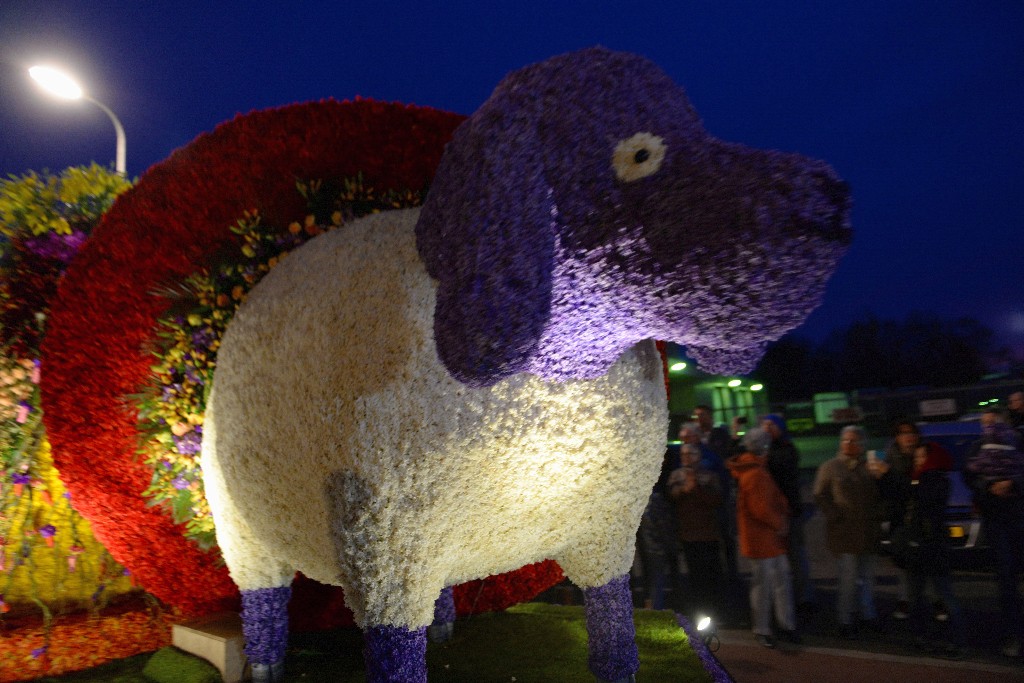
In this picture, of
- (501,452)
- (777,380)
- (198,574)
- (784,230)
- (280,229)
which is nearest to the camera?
(784,230)

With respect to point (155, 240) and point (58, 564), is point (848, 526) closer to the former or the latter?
point (155, 240)

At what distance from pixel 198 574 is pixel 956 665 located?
4267mm

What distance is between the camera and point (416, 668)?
1.95 m

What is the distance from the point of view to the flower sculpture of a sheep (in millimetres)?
1639

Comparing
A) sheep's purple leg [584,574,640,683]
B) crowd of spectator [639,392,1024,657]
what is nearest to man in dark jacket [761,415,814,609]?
crowd of spectator [639,392,1024,657]

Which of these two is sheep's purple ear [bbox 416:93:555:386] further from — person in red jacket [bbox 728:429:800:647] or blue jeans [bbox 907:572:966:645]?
blue jeans [bbox 907:572:966:645]

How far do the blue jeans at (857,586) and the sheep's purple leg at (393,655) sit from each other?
12.3ft

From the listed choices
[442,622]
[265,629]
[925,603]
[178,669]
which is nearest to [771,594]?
[925,603]

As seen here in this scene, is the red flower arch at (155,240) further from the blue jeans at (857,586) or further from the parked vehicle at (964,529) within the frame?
the parked vehicle at (964,529)

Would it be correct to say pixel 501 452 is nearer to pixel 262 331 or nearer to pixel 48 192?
pixel 262 331

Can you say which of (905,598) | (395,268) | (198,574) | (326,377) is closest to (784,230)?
(395,268)

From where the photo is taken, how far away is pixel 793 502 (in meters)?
4.85

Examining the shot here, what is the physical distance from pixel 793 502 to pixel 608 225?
3950 mm

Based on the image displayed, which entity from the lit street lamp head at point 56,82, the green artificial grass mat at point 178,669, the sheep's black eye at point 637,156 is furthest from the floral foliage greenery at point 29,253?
the sheep's black eye at point 637,156
